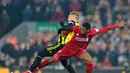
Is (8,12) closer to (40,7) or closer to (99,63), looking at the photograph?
(40,7)

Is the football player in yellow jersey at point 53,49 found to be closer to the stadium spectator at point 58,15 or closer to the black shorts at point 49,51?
the black shorts at point 49,51

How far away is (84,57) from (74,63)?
617cm

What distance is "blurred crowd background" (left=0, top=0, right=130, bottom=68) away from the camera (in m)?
23.4

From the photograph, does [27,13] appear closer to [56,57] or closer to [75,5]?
[75,5]

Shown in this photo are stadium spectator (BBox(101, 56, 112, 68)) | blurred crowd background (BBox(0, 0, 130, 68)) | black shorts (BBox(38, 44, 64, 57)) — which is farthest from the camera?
blurred crowd background (BBox(0, 0, 130, 68))

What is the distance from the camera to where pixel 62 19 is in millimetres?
25469

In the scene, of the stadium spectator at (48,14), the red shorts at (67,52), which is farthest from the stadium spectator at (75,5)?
the red shorts at (67,52)

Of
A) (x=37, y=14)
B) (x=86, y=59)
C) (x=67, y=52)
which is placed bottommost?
(x=86, y=59)

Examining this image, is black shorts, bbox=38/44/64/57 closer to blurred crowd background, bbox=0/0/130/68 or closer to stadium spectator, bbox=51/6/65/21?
blurred crowd background, bbox=0/0/130/68

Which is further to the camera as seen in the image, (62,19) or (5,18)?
(5,18)

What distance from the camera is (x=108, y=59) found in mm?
23172

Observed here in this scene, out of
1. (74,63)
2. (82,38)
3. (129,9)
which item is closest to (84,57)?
(82,38)

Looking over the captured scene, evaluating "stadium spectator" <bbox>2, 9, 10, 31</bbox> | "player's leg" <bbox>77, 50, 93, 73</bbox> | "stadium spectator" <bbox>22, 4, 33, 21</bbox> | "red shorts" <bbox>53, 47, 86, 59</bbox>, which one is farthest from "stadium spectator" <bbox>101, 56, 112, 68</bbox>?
"red shorts" <bbox>53, 47, 86, 59</bbox>

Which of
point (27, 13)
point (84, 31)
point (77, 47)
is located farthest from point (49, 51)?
point (27, 13)
